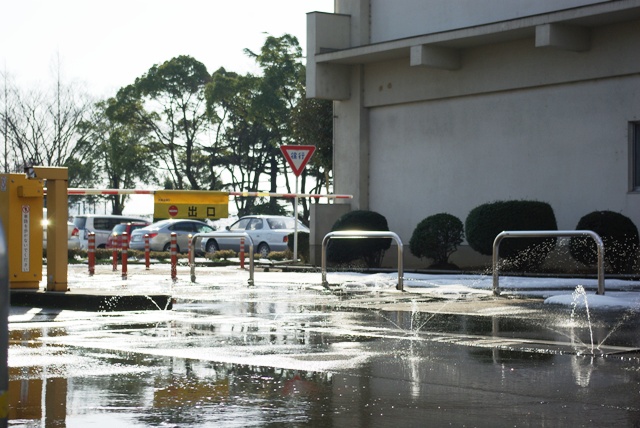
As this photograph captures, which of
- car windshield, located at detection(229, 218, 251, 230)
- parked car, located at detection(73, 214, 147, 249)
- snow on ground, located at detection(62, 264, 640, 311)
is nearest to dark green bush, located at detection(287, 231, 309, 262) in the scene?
snow on ground, located at detection(62, 264, 640, 311)

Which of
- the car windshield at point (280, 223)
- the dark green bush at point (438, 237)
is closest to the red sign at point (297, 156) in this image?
the dark green bush at point (438, 237)

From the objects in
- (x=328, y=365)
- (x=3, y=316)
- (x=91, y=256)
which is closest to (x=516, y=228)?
(x=91, y=256)

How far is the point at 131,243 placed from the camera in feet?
140

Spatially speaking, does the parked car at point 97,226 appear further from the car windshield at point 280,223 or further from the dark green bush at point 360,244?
the dark green bush at point 360,244

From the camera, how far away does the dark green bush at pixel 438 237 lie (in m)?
24.7

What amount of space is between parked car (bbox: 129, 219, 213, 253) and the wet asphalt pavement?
28.1m

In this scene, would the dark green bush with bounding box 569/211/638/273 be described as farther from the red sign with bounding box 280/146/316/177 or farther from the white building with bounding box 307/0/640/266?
the red sign with bounding box 280/146/316/177

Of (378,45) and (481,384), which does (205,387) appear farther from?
(378,45)

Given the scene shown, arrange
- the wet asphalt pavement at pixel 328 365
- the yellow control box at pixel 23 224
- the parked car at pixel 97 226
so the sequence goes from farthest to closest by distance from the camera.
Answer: the parked car at pixel 97 226, the yellow control box at pixel 23 224, the wet asphalt pavement at pixel 328 365

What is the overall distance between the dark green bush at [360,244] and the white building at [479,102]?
5.52 ft

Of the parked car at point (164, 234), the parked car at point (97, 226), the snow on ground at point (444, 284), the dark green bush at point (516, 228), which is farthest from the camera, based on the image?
the parked car at point (97, 226)

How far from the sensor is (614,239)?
21047 millimetres

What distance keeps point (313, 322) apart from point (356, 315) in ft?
3.47

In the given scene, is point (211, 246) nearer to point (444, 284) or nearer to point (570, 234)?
point (444, 284)
